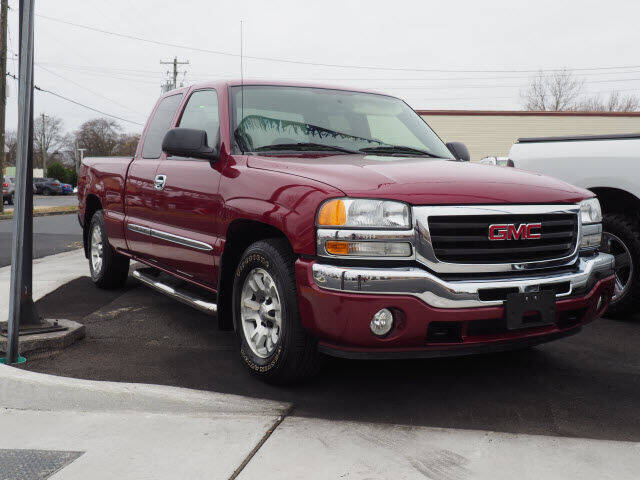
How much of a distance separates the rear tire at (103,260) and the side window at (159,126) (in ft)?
3.36

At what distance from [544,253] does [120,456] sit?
2.32 meters

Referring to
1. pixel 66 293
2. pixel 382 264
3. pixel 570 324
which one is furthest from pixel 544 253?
pixel 66 293

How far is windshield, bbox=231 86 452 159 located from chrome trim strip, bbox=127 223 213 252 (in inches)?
27.0

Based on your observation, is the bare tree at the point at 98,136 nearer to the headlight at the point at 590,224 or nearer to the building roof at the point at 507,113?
the building roof at the point at 507,113

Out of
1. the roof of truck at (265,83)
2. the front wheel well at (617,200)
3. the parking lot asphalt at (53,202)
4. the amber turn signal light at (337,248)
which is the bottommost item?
the parking lot asphalt at (53,202)

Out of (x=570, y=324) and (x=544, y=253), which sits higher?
(x=544, y=253)

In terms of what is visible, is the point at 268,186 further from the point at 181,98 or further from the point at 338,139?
the point at 181,98

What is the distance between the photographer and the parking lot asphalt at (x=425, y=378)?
11.0 feet

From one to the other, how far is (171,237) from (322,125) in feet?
4.39

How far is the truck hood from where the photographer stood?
324 centimetres

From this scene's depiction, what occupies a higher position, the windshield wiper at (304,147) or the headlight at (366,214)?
the windshield wiper at (304,147)

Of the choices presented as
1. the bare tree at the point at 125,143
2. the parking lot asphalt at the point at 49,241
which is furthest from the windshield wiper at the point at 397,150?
the bare tree at the point at 125,143

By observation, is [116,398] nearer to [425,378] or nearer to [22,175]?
[22,175]

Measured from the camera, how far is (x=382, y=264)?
3.17m
